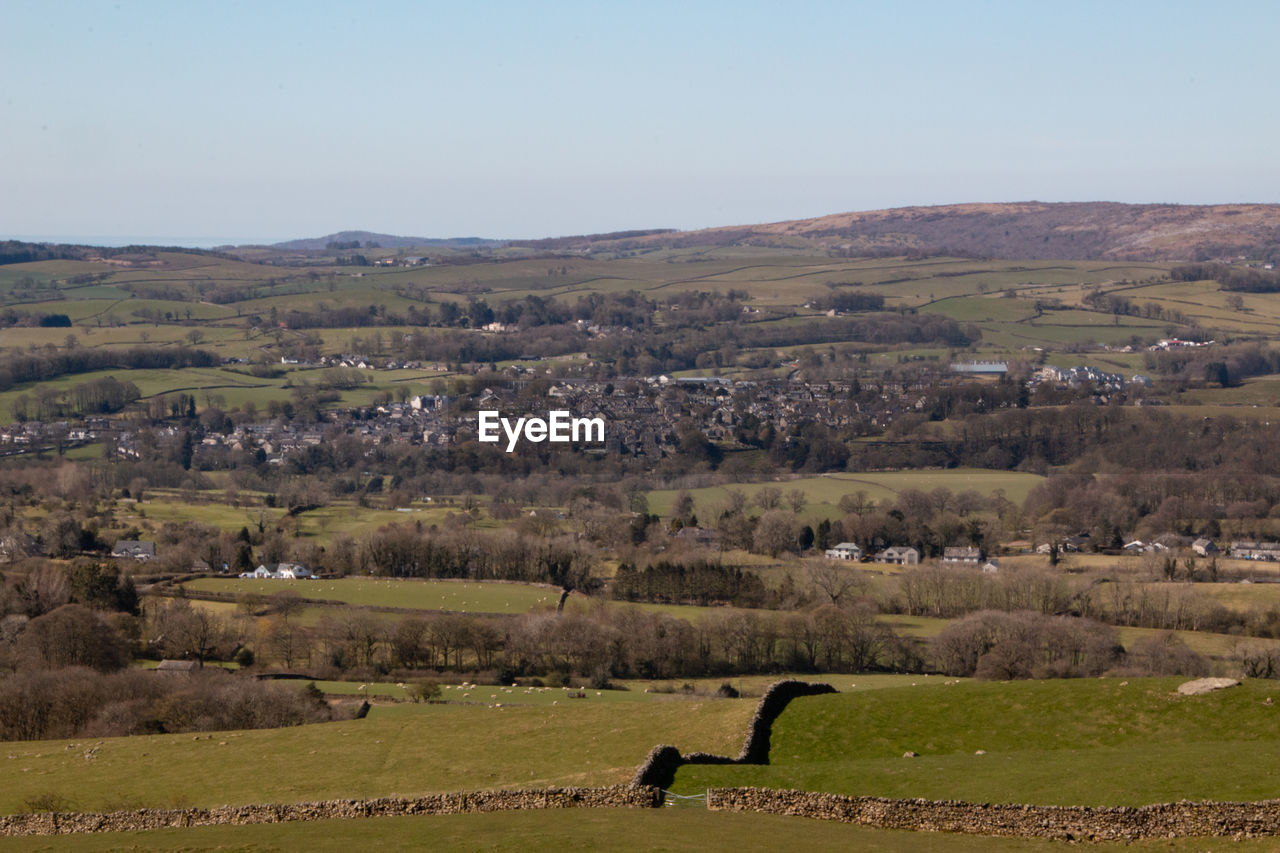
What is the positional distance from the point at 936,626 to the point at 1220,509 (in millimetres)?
35261

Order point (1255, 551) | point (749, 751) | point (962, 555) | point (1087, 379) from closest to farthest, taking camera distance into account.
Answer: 1. point (749, 751)
2. point (1255, 551)
3. point (962, 555)
4. point (1087, 379)

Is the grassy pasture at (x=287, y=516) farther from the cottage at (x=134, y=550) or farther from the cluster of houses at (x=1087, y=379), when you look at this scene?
the cluster of houses at (x=1087, y=379)

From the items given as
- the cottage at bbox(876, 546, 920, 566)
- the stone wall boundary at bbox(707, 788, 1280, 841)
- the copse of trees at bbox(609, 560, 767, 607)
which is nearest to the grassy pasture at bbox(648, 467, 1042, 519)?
the cottage at bbox(876, 546, 920, 566)

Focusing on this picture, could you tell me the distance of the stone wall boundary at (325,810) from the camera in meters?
22.2

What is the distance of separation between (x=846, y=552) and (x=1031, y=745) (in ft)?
157

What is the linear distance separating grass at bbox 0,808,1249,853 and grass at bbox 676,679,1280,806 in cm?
187

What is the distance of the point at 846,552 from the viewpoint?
74.4 meters

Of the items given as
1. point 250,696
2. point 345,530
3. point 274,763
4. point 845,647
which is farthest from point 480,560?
point 274,763

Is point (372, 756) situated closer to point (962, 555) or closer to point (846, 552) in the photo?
point (846, 552)

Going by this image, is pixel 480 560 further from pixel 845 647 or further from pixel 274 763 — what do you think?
pixel 274 763

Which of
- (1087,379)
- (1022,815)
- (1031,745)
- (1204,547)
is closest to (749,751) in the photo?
(1031,745)

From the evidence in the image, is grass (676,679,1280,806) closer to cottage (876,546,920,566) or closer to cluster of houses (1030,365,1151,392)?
cottage (876,546,920,566)

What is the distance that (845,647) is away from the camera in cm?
5062

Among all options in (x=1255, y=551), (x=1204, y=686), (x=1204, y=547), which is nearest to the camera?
(x=1204, y=686)
